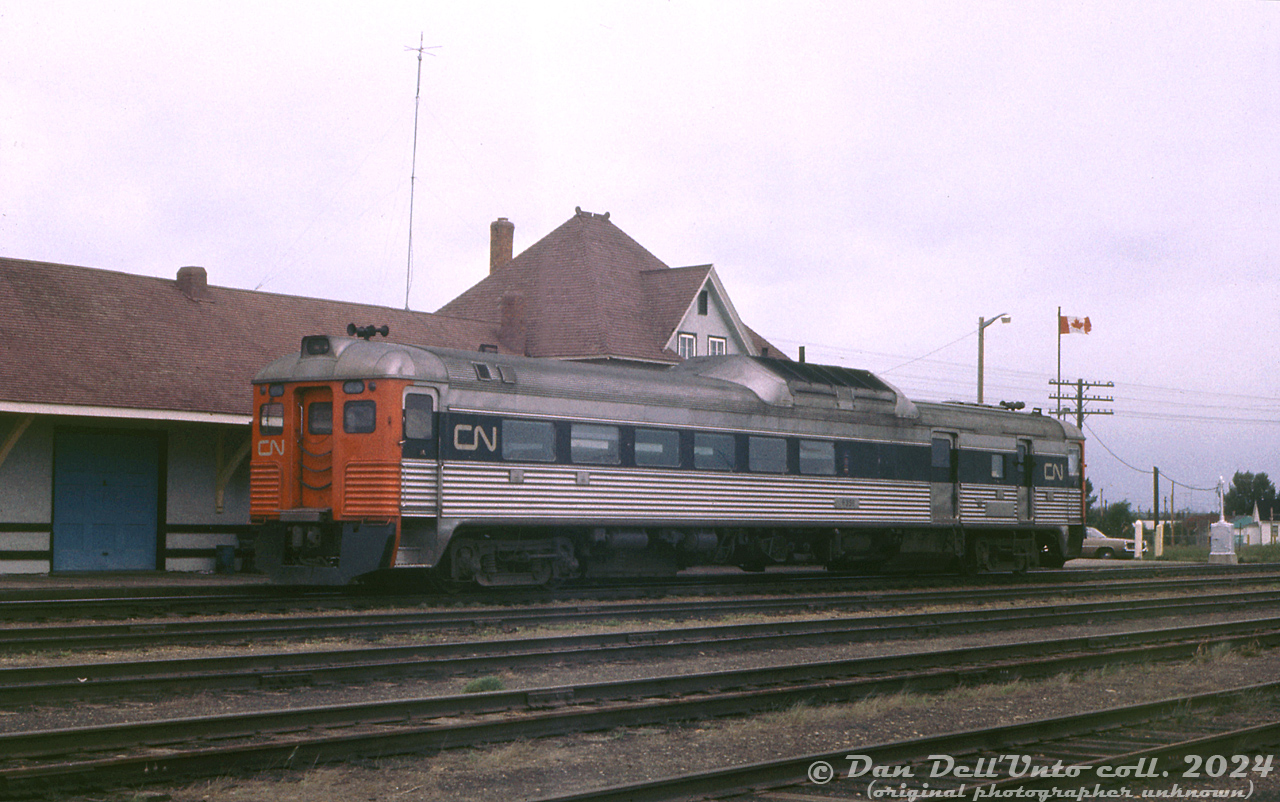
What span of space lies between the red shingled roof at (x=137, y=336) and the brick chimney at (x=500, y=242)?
604 inches

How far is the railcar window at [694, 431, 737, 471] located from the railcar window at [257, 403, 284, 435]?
6.50 metres

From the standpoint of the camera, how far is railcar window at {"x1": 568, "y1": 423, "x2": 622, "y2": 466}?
710 inches

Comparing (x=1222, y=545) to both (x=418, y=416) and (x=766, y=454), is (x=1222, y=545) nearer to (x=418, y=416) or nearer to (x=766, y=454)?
(x=766, y=454)

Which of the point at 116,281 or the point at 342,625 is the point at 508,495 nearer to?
the point at 342,625

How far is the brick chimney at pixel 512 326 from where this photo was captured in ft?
110

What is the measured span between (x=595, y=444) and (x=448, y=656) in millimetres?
6721

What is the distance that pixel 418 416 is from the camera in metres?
16.2

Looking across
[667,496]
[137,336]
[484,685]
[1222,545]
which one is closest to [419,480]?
[667,496]

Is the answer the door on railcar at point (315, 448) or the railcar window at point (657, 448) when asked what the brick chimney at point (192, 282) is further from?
the railcar window at point (657, 448)

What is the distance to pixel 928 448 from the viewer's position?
79.2 ft

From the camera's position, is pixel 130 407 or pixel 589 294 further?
pixel 589 294

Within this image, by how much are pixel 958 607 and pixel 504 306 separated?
60.7 ft

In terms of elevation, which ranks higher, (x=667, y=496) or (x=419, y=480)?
(x=419, y=480)

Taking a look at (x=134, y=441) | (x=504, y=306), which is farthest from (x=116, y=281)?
(x=504, y=306)
